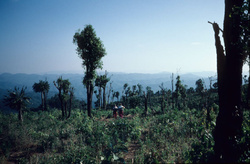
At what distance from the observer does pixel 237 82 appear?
16.8 feet

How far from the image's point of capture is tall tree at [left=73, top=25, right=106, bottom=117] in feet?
55.7

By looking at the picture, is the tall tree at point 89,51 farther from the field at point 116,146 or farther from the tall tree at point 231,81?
the tall tree at point 231,81

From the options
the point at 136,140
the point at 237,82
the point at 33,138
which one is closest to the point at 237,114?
the point at 237,82

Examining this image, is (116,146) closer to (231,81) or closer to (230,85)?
(230,85)

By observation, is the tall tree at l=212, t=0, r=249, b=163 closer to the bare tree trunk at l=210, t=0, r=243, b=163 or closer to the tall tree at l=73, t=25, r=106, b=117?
the bare tree trunk at l=210, t=0, r=243, b=163

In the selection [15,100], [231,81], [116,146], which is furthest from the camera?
[15,100]

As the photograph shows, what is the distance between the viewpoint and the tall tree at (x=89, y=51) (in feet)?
55.7

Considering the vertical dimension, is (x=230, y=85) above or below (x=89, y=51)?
below

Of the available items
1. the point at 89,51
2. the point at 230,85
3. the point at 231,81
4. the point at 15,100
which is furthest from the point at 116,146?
the point at 15,100

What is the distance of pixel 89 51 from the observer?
17.5 meters

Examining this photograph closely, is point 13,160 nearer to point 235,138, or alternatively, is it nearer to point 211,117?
point 235,138

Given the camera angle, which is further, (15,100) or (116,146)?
(15,100)

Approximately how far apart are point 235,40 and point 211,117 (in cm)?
750

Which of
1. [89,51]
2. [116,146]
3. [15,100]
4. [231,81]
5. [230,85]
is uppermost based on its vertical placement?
[89,51]
